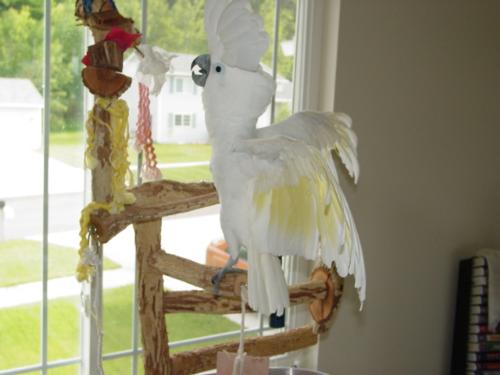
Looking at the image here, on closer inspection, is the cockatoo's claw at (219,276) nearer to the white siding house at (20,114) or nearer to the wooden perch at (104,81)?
the wooden perch at (104,81)

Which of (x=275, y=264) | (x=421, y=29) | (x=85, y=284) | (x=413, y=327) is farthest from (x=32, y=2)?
(x=413, y=327)

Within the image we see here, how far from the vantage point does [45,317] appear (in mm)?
1200

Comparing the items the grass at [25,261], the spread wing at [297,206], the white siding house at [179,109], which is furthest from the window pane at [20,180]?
the spread wing at [297,206]

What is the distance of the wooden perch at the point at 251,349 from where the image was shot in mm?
929

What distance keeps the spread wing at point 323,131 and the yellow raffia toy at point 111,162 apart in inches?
7.4

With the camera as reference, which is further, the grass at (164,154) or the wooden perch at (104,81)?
the grass at (164,154)

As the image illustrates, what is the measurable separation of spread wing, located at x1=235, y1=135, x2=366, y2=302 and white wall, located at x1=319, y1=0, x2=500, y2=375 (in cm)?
75

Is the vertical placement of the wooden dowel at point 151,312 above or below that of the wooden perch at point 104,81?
below

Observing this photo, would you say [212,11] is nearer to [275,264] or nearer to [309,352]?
[275,264]

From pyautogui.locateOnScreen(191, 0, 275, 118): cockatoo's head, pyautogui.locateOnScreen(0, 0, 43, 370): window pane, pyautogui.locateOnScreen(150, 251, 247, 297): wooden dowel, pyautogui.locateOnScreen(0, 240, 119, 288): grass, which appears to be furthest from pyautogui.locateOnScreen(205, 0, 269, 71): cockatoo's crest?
pyautogui.locateOnScreen(0, 240, 119, 288): grass

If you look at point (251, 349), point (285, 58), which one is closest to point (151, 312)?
point (251, 349)

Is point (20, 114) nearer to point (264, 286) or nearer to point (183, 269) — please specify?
point (183, 269)

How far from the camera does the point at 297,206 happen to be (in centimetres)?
67

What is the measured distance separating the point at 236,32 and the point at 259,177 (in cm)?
16
